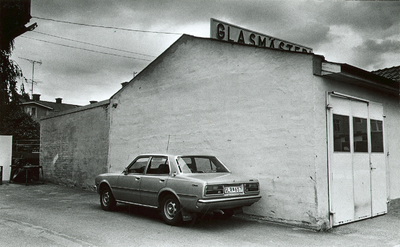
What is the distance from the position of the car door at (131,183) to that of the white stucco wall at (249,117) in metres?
1.74

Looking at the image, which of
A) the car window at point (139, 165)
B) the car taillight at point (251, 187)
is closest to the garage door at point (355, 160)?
the car taillight at point (251, 187)

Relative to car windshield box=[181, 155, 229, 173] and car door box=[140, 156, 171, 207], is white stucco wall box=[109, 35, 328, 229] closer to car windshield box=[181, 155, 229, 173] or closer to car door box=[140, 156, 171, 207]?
car windshield box=[181, 155, 229, 173]

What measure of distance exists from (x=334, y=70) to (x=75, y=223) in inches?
240

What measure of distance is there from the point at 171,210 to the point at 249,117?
2.77 metres

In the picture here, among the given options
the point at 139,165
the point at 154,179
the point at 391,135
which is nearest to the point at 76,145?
the point at 139,165

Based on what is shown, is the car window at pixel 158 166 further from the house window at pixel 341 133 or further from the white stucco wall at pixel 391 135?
the white stucco wall at pixel 391 135

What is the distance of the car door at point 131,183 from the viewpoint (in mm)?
7997

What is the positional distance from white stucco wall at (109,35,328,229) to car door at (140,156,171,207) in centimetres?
171

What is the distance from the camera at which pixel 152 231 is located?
6598 mm

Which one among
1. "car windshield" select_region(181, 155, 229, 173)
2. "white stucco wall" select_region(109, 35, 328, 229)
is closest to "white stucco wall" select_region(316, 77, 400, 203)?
"white stucco wall" select_region(109, 35, 328, 229)

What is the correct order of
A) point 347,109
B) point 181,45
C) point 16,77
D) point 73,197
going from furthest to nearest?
point 16,77
point 73,197
point 181,45
point 347,109

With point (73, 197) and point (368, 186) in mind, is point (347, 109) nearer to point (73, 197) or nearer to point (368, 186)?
Answer: point (368, 186)

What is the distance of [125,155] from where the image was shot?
1213 centimetres

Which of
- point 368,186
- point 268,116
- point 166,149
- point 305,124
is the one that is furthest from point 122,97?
point 368,186
